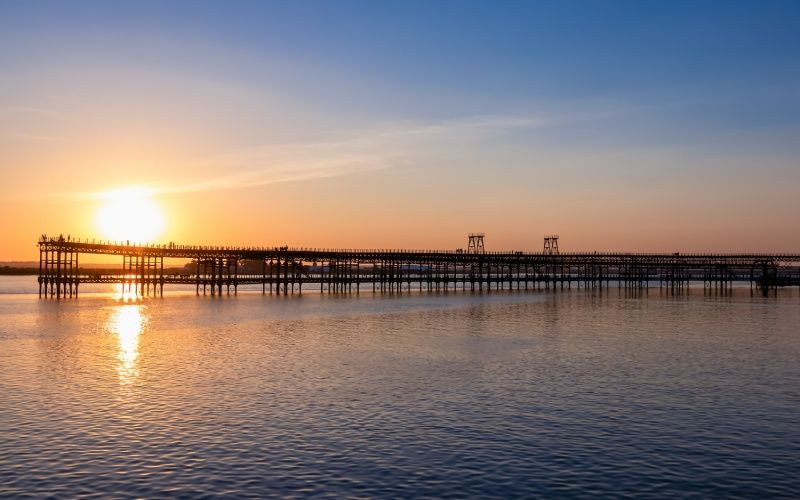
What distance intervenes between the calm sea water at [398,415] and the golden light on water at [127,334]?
260 millimetres

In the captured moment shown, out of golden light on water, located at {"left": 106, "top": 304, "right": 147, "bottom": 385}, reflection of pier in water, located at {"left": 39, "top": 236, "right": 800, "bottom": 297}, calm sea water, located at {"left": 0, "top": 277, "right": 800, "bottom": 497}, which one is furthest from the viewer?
reflection of pier in water, located at {"left": 39, "top": 236, "right": 800, "bottom": 297}

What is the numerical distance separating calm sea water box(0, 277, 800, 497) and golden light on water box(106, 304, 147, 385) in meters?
0.26

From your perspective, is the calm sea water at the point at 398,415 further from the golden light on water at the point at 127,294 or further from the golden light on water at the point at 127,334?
the golden light on water at the point at 127,294

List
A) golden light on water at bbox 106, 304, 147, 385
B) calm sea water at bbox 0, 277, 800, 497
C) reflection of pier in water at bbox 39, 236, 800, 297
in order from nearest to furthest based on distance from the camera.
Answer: calm sea water at bbox 0, 277, 800, 497
golden light on water at bbox 106, 304, 147, 385
reflection of pier in water at bbox 39, 236, 800, 297

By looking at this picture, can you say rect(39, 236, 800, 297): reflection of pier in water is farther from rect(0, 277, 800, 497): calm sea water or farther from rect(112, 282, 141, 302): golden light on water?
rect(0, 277, 800, 497): calm sea water

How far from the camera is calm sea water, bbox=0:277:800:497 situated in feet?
50.1

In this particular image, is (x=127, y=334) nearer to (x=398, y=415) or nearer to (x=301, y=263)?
(x=398, y=415)

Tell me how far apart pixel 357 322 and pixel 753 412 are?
35.3 m

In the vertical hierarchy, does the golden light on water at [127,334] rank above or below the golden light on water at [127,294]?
above

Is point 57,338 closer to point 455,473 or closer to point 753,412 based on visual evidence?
point 455,473

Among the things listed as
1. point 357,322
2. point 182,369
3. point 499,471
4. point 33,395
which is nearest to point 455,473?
point 499,471

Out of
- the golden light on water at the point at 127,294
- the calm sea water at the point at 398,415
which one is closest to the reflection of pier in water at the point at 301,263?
the golden light on water at the point at 127,294

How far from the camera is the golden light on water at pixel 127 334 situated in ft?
97.9

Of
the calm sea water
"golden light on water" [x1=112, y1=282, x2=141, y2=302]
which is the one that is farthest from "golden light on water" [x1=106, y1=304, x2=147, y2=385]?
"golden light on water" [x1=112, y1=282, x2=141, y2=302]
